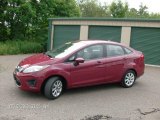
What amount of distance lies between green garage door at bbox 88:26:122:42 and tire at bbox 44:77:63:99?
1028 cm

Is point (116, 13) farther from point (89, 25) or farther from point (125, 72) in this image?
point (125, 72)

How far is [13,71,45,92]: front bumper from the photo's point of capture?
26.3ft

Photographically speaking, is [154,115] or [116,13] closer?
[154,115]

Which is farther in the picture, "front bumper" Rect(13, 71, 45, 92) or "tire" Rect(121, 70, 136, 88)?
"tire" Rect(121, 70, 136, 88)

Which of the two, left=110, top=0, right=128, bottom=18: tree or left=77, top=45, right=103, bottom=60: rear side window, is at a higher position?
left=110, top=0, right=128, bottom=18: tree

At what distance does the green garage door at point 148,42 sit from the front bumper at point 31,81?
10.1m

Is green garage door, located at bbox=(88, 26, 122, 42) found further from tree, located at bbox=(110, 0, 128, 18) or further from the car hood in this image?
tree, located at bbox=(110, 0, 128, 18)

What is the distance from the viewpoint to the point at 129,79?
10164 mm

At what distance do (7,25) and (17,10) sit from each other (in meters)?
2.51

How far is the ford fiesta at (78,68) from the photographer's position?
8.15 metres

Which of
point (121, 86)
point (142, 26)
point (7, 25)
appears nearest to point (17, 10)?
point (7, 25)

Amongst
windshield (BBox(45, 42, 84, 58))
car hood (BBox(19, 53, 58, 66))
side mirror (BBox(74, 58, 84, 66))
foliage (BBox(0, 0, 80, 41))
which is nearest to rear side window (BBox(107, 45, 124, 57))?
windshield (BBox(45, 42, 84, 58))

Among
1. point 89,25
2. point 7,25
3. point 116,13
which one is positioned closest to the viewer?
point 89,25

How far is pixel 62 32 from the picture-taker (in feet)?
68.9
